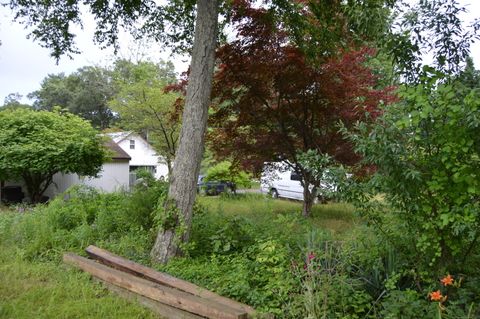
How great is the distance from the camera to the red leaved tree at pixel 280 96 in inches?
300

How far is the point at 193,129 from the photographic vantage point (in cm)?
489

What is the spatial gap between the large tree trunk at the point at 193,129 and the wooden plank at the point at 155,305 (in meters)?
0.72

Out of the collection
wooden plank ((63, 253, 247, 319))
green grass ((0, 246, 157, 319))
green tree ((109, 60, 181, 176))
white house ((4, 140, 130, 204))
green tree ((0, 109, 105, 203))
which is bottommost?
green grass ((0, 246, 157, 319))

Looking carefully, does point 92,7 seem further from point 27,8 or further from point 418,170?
point 418,170

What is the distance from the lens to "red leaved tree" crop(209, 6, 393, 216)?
25.0 ft

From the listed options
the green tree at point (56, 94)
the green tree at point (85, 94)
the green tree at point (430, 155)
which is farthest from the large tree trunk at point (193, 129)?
the green tree at point (56, 94)

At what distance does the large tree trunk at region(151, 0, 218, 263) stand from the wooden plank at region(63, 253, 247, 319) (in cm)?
66

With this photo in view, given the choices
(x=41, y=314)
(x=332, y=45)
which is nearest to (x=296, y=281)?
(x=41, y=314)

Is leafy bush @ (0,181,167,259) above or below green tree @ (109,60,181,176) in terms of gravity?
below

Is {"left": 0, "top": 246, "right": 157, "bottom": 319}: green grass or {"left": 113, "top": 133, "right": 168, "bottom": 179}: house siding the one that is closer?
{"left": 0, "top": 246, "right": 157, "bottom": 319}: green grass

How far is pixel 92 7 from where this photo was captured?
7.17 m

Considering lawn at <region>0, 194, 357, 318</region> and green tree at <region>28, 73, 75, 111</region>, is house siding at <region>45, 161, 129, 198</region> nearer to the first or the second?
lawn at <region>0, 194, 357, 318</region>

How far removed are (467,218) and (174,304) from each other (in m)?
2.46

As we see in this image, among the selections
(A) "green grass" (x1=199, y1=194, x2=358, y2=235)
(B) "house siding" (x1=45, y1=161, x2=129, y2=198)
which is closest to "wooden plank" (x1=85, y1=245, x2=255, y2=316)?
(A) "green grass" (x1=199, y1=194, x2=358, y2=235)
